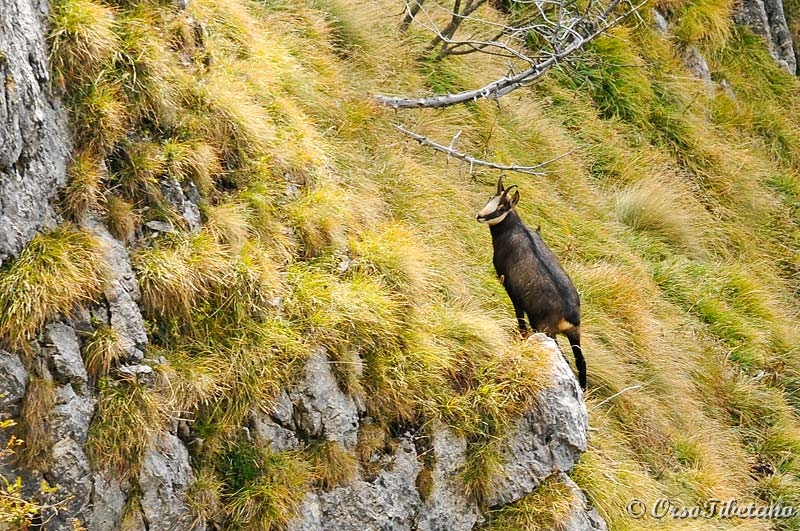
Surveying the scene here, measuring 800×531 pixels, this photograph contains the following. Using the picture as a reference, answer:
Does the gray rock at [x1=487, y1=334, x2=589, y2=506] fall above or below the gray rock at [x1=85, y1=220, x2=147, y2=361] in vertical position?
below

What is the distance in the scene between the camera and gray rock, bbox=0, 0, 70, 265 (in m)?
3.59

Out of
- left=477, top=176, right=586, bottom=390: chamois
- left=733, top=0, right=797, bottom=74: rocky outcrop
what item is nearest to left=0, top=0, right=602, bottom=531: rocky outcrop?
left=477, top=176, right=586, bottom=390: chamois

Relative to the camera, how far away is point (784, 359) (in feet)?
25.5

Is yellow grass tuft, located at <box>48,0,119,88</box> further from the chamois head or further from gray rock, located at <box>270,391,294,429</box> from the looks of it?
the chamois head

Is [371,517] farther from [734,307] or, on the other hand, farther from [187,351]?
[734,307]

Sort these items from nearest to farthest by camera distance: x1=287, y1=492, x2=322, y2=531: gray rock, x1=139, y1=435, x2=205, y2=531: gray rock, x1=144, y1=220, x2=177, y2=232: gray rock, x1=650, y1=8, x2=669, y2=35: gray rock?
x1=139, y1=435, x2=205, y2=531: gray rock → x1=287, y1=492, x2=322, y2=531: gray rock → x1=144, y1=220, x2=177, y2=232: gray rock → x1=650, y1=8, x2=669, y2=35: gray rock

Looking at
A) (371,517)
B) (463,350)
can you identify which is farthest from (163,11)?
(371,517)

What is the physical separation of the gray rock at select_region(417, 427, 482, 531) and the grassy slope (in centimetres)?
10

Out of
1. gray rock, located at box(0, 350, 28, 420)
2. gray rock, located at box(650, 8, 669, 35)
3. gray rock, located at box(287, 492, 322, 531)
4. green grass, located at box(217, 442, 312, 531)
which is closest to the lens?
gray rock, located at box(0, 350, 28, 420)

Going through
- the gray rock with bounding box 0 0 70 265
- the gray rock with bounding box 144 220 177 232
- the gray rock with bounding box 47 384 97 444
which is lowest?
the gray rock with bounding box 47 384 97 444

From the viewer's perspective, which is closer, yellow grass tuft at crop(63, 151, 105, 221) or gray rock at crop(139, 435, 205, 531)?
gray rock at crop(139, 435, 205, 531)

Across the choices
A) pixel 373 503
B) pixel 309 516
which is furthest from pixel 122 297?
pixel 373 503

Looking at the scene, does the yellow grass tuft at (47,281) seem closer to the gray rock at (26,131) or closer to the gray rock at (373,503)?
the gray rock at (26,131)

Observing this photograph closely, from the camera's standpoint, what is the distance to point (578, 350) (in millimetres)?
5426
